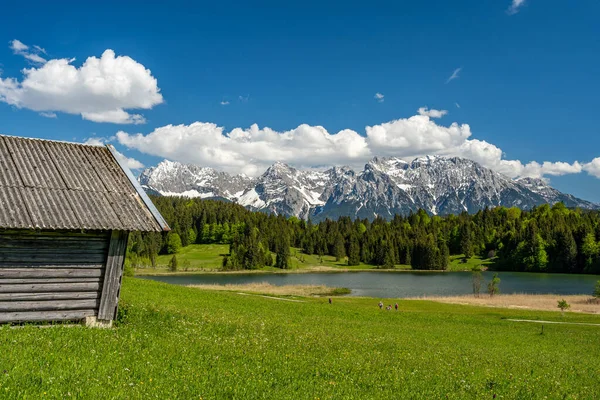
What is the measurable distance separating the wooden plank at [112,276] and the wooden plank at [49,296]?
0.46 m

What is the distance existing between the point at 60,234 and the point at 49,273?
1.67 m

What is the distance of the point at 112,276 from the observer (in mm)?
19984

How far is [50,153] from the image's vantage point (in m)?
22.8

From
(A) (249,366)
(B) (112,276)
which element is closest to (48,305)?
(B) (112,276)

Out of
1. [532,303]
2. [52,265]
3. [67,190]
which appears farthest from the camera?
[532,303]

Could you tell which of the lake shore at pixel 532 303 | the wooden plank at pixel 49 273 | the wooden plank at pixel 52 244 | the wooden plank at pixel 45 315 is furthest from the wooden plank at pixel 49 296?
the lake shore at pixel 532 303

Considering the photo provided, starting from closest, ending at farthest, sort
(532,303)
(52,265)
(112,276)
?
(52,265) < (112,276) < (532,303)

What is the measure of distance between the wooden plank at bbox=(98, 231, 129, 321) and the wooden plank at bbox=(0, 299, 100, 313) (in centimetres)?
43

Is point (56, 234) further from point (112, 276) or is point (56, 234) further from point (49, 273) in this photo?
point (112, 276)

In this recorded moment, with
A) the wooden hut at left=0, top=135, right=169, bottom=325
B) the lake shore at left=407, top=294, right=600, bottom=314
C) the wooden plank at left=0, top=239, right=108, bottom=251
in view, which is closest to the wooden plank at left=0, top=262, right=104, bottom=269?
the wooden hut at left=0, top=135, right=169, bottom=325

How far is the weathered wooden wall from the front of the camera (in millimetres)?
18094

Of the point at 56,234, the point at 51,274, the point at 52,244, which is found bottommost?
the point at 51,274

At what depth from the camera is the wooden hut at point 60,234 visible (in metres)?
18.1

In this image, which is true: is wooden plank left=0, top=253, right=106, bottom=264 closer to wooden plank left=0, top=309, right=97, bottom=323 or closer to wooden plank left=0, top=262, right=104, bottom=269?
wooden plank left=0, top=262, right=104, bottom=269
